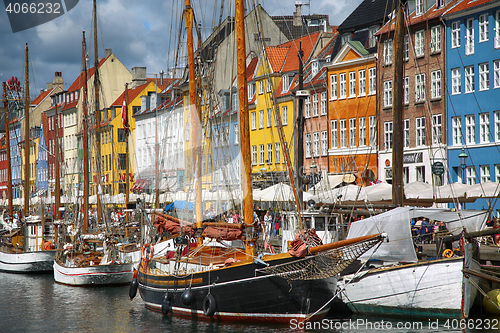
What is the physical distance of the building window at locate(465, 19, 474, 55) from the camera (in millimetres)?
43844

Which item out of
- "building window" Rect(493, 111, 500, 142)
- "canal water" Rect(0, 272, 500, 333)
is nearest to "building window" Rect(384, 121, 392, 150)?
"building window" Rect(493, 111, 500, 142)

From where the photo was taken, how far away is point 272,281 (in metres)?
19.5

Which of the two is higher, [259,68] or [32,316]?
[259,68]

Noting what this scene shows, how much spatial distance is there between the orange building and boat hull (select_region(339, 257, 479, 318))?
95.5ft

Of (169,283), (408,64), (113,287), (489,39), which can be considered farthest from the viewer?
(408,64)

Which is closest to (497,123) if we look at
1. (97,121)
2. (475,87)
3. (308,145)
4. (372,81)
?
(475,87)

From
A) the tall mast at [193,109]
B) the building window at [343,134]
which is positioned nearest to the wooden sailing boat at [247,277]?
the tall mast at [193,109]

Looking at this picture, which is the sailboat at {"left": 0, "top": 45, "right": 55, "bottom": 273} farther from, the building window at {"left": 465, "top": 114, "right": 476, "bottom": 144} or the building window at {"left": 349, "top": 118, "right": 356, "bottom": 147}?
the building window at {"left": 465, "top": 114, "right": 476, "bottom": 144}

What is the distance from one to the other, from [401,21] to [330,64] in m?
30.8

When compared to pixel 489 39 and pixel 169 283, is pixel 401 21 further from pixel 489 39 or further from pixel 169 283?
pixel 489 39

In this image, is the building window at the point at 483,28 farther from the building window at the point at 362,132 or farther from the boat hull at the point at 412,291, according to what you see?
the boat hull at the point at 412,291

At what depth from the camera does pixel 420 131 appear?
4694 centimetres

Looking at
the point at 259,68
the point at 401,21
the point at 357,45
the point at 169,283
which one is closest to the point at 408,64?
the point at 357,45

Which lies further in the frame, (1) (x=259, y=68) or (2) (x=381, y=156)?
(1) (x=259, y=68)
